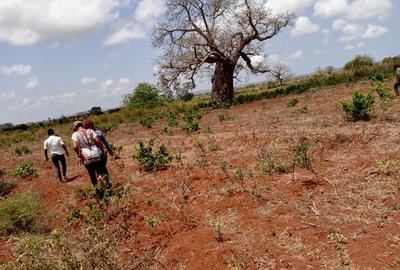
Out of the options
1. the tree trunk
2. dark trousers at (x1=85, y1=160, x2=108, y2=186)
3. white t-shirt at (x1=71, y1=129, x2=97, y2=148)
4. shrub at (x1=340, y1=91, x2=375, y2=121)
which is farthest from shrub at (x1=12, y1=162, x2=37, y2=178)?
the tree trunk

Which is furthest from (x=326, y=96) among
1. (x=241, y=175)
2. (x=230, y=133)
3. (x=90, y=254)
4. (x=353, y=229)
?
(x=90, y=254)

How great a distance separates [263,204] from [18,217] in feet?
12.4

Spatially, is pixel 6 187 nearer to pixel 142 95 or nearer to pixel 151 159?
pixel 151 159

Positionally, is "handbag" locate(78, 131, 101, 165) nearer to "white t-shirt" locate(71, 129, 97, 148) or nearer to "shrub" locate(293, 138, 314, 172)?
"white t-shirt" locate(71, 129, 97, 148)

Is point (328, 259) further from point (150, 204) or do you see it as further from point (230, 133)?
point (230, 133)

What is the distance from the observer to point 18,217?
684 centimetres

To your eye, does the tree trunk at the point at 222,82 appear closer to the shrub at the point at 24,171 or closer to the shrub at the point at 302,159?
the shrub at the point at 24,171

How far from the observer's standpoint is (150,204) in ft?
22.5

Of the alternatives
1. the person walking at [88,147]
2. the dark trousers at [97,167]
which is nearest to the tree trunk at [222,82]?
the dark trousers at [97,167]

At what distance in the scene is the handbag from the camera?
7512mm

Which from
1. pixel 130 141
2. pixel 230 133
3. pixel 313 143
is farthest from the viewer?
pixel 130 141

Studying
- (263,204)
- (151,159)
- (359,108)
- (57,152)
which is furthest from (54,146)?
(359,108)

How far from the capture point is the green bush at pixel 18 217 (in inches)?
269

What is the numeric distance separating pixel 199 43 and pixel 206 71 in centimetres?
176
